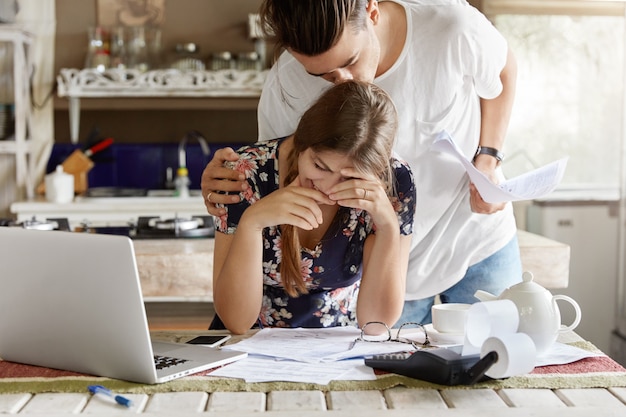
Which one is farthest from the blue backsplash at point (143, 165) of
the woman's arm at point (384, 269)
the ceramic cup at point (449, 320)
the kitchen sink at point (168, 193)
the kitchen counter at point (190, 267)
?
the ceramic cup at point (449, 320)

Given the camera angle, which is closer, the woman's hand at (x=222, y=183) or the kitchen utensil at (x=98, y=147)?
the woman's hand at (x=222, y=183)

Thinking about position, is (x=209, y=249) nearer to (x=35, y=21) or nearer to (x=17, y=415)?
(x=17, y=415)

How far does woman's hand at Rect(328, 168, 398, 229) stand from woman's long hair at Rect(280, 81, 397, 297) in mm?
20

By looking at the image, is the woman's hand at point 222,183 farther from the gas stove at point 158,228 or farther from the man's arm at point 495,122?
the gas stove at point 158,228

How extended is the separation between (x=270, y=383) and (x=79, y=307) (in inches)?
12.7

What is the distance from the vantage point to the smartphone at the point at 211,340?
160cm

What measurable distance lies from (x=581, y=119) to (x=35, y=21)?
10.2 ft

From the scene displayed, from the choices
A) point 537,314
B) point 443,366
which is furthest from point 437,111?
point 443,366

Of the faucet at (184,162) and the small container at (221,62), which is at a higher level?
the small container at (221,62)

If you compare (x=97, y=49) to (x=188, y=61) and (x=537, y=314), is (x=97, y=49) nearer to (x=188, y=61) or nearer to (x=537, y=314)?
(x=188, y=61)

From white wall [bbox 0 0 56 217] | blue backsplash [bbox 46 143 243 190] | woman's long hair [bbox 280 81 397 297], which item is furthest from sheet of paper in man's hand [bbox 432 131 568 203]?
white wall [bbox 0 0 56 217]

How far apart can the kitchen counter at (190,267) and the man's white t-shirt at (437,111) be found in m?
0.80

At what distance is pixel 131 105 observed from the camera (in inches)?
184

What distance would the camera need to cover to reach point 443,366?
131 cm
